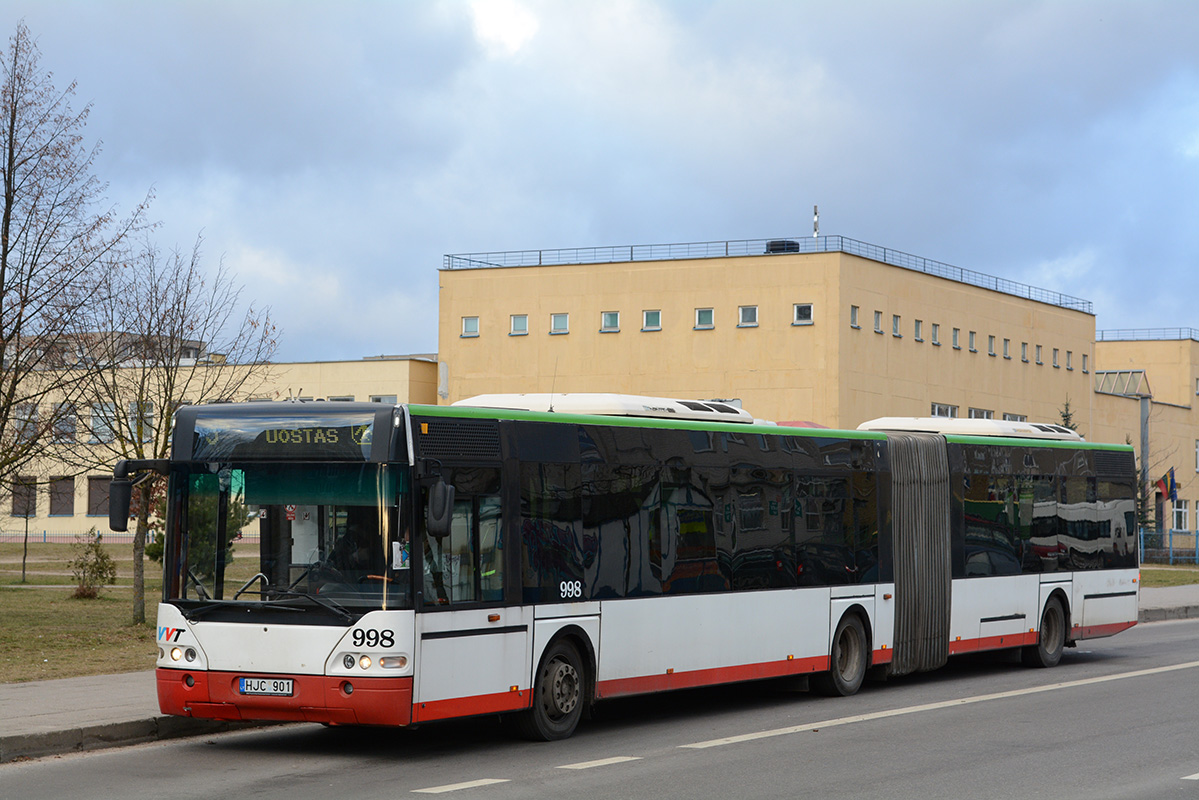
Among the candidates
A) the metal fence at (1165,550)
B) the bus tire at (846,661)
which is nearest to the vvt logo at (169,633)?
the bus tire at (846,661)

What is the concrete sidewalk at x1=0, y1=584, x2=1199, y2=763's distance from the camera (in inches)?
461

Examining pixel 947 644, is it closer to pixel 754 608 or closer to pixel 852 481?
pixel 852 481

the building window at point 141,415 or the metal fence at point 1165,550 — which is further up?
the building window at point 141,415

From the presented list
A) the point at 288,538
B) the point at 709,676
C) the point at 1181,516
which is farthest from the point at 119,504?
the point at 1181,516

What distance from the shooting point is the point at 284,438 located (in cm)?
1170

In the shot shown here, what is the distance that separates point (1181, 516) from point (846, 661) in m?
77.5

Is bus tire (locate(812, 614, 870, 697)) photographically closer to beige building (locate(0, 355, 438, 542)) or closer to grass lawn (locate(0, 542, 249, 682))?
grass lawn (locate(0, 542, 249, 682))

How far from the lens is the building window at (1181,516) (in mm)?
87062

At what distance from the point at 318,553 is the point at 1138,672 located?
11597 millimetres

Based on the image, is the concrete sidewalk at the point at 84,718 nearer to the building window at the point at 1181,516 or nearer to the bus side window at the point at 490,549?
the bus side window at the point at 490,549

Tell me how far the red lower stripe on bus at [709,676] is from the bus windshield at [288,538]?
2703mm

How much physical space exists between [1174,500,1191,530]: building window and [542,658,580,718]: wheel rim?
80.9 meters

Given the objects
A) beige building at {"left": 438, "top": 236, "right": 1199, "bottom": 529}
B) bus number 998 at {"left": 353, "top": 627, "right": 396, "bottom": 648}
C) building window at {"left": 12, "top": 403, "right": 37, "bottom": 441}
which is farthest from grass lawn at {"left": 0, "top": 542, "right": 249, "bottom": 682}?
beige building at {"left": 438, "top": 236, "right": 1199, "bottom": 529}

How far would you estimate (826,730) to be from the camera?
43.9 feet
